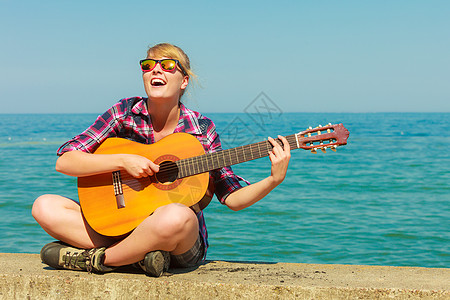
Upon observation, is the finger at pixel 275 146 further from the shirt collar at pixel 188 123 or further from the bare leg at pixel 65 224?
the bare leg at pixel 65 224

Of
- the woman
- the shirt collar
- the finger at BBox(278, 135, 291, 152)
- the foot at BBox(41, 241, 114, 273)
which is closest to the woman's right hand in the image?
the woman

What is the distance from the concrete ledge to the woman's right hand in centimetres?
56

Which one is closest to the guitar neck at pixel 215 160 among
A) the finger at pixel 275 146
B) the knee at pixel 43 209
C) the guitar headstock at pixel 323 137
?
the finger at pixel 275 146

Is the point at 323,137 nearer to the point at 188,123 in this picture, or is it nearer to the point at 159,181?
the point at 188,123

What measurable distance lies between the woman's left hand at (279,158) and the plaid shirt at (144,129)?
31cm

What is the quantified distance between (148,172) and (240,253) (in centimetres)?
368

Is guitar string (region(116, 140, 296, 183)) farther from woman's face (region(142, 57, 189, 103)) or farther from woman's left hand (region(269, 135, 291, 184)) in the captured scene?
woman's face (region(142, 57, 189, 103))

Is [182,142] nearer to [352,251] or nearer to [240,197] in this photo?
[240,197]

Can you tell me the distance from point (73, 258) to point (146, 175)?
62 cm

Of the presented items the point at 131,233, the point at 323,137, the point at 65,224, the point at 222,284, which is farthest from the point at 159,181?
the point at 323,137

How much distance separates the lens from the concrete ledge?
2512 millimetres

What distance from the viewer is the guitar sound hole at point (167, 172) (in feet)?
9.32

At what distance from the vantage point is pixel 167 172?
286 cm

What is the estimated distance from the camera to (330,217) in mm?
7980
